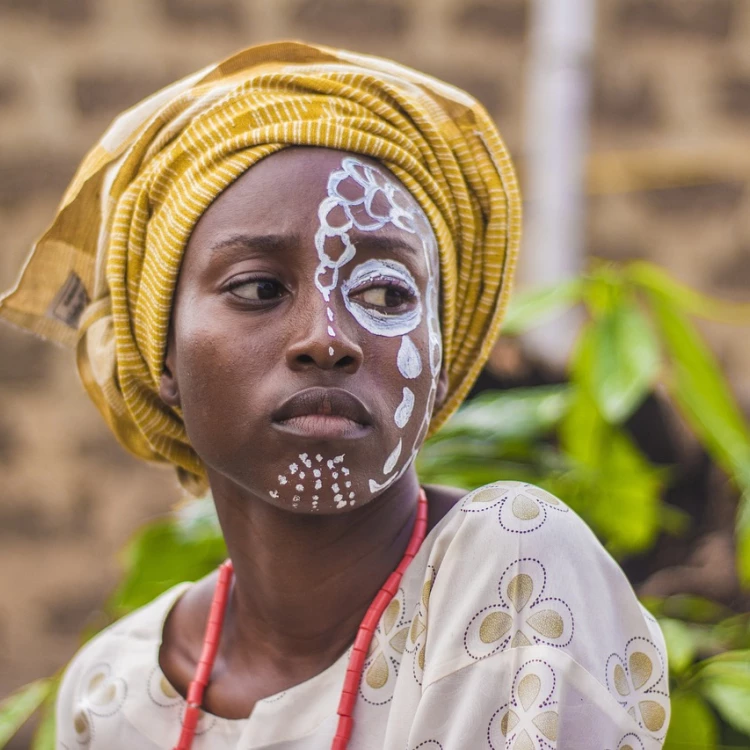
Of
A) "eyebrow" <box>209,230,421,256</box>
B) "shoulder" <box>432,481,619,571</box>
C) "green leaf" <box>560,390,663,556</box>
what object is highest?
"eyebrow" <box>209,230,421,256</box>

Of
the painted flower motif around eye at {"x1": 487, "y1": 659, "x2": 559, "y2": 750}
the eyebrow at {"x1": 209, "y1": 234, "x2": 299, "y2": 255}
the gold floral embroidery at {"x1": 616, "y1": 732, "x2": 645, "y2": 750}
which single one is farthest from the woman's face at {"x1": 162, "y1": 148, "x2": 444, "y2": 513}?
the gold floral embroidery at {"x1": 616, "y1": 732, "x2": 645, "y2": 750}

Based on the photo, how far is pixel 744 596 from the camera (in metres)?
2.28

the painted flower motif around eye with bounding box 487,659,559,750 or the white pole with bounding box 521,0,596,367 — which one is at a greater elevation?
the white pole with bounding box 521,0,596,367

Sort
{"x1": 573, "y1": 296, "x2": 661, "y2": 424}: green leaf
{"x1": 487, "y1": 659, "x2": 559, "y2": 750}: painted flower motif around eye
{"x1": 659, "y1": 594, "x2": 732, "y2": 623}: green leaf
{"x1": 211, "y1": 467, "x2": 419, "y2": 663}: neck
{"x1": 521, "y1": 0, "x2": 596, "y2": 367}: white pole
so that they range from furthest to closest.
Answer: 1. {"x1": 521, "y1": 0, "x2": 596, "y2": 367}: white pole
2. {"x1": 659, "y1": 594, "x2": 732, "y2": 623}: green leaf
3. {"x1": 573, "y1": 296, "x2": 661, "y2": 424}: green leaf
4. {"x1": 211, "y1": 467, "x2": 419, "y2": 663}: neck
5. {"x1": 487, "y1": 659, "x2": 559, "y2": 750}: painted flower motif around eye

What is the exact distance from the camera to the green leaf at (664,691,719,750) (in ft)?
5.18

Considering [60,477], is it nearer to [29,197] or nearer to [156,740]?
[29,197]

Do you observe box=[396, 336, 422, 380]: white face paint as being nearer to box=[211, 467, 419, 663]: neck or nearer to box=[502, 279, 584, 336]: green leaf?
box=[211, 467, 419, 663]: neck

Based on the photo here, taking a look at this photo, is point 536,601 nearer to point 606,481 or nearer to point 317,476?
point 317,476

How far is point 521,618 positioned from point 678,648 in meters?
0.59

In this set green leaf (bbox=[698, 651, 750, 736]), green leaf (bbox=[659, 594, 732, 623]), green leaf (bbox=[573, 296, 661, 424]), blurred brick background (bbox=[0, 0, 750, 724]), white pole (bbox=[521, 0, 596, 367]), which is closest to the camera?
green leaf (bbox=[698, 651, 750, 736])

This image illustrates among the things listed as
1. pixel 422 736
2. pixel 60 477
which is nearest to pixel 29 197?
pixel 60 477

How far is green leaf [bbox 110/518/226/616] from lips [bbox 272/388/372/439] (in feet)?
3.16

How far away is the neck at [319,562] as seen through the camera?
4.33 feet

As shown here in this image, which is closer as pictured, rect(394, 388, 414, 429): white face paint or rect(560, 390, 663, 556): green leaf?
rect(394, 388, 414, 429): white face paint
